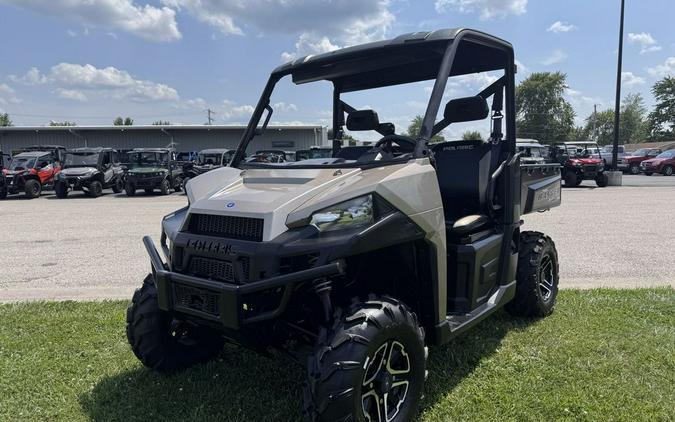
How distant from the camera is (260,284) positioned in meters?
2.46

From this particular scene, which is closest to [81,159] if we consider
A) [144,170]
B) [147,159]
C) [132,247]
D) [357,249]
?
[147,159]

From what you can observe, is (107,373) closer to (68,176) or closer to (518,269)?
(518,269)

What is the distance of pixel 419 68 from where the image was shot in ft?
12.9

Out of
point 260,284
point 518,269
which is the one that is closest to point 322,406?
point 260,284

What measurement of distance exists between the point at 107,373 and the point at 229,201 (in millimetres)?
1857

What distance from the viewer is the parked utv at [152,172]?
2008 cm

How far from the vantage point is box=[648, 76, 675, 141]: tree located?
2537 inches

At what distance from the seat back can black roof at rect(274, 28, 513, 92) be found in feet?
2.14

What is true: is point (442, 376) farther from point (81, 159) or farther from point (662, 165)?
point (662, 165)

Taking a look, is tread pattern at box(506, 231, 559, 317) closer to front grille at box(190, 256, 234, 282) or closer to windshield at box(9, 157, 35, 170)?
front grille at box(190, 256, 234, 282)

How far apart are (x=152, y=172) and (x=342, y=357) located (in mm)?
19256

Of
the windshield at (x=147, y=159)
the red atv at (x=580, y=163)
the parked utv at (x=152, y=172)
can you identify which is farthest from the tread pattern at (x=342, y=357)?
the red atv at (x=580, y=163)

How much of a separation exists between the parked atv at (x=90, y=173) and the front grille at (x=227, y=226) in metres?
19.1

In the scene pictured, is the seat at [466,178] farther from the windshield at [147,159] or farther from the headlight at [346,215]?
the windshield at [147,159]
